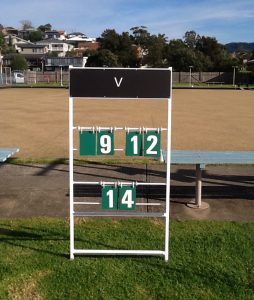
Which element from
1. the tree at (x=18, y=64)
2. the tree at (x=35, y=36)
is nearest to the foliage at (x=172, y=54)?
the tree at (x=18, y=64)

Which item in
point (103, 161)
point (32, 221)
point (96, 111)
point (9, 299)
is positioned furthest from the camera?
point (96, 111)

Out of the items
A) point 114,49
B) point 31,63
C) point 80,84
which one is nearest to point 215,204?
point 80,84

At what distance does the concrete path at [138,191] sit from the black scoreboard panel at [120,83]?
7.17 ft

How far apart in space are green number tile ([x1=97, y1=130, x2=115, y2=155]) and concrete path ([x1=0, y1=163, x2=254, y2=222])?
5.54 ft

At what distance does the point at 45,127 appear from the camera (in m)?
15.2

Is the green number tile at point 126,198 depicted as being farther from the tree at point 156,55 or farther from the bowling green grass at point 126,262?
the tree at point 156,55

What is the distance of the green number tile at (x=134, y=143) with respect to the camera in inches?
189

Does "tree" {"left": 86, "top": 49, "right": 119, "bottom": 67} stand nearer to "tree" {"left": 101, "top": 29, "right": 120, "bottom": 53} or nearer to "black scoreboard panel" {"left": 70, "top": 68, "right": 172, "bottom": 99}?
"tree" {"left": 101, "top": 29, "right": 120, "bottom": 53}

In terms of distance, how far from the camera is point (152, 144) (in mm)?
4789

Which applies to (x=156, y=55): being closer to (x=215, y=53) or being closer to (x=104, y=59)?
(x=215, y=53)

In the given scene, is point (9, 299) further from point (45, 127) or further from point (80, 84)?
point (45, 127)

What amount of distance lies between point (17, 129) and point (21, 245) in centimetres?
1004

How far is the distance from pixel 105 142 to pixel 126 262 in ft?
4.20

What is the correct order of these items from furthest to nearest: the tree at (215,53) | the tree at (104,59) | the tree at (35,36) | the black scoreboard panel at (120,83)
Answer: the tree at (35,36) < the tree at (215,53) < the tree at (104,59) < the black scoreboard panel at (120,83)
